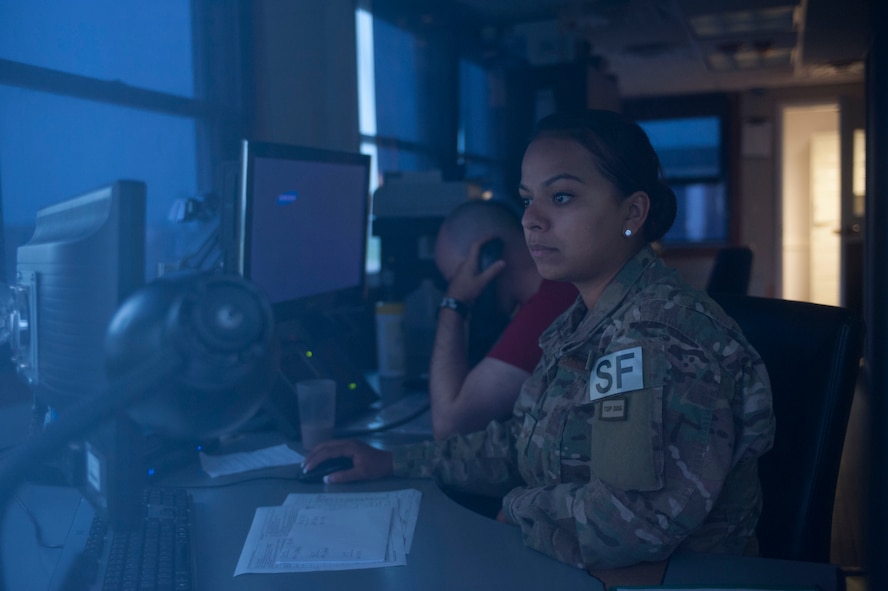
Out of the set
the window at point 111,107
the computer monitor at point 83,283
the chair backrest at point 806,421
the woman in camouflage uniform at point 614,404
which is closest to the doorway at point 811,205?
the window at point 111,107

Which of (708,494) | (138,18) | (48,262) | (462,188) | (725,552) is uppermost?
(138,18)

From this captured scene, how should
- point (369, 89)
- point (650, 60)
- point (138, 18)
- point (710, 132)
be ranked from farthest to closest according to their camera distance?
point (710, 132) < point (650, 60) < point (369, 89) < point (138, 18)

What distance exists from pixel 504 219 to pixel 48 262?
3.81 feet

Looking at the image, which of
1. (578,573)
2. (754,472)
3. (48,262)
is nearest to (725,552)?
(754,472)

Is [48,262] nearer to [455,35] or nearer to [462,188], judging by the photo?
[462,188]

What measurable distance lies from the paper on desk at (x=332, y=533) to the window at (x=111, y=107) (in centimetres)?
61

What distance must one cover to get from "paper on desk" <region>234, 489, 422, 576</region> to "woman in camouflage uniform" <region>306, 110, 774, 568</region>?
119mm

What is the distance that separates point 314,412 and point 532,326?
0.46 metres

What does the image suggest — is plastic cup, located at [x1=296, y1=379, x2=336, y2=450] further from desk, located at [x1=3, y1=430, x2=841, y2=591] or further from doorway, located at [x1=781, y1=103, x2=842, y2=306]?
doorway, located at [x1=781, y1=103, x2=842, y2=306]

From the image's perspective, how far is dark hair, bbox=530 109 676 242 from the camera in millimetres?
1136

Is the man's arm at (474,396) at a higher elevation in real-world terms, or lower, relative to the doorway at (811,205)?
lower

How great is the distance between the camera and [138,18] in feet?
7.30

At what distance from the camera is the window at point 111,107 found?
1.75 m

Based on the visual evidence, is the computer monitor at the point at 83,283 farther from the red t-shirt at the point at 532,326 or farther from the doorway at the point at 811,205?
the doorway at the point at 811,205
